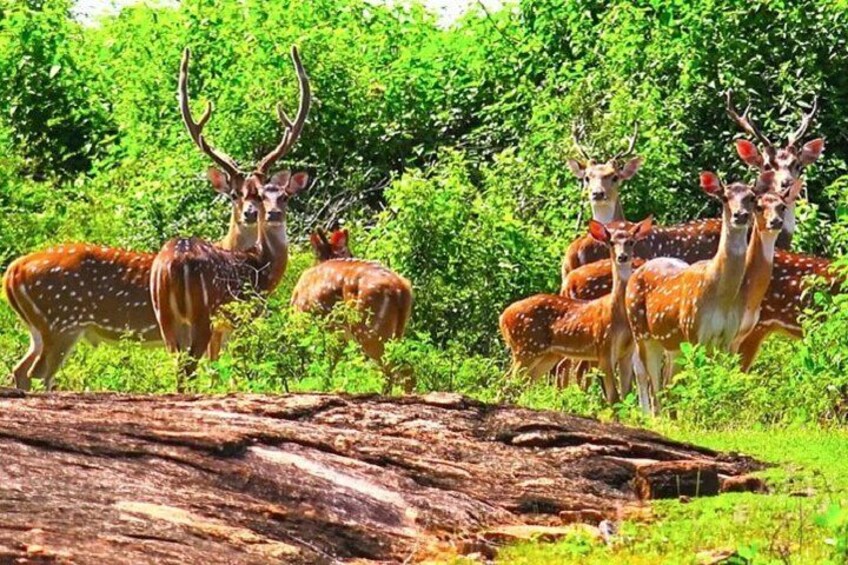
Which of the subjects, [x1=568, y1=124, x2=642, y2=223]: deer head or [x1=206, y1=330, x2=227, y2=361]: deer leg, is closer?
[x1=206, y1=330, x2=227, y2=361]: deer leg

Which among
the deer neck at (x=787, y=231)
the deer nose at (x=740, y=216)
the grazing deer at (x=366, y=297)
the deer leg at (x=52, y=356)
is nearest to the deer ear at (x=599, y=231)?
the deer nose at (x=740, y=216)

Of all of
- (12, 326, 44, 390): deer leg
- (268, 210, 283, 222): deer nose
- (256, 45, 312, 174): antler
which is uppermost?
(256, 45, 312, 174): antler

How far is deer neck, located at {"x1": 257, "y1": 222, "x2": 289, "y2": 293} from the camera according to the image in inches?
621

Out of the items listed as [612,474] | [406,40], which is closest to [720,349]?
[612,474]

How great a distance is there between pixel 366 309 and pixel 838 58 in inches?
316

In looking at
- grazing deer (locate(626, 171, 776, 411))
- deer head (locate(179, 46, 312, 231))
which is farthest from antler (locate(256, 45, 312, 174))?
grazing deer (locate(626, 171, 776, 411))

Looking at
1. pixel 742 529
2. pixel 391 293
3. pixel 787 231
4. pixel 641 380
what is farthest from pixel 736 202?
pixel 742 529

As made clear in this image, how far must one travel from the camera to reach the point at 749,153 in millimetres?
18547

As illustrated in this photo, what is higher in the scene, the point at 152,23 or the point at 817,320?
the point at 152,23

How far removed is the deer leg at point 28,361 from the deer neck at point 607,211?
5134 mm

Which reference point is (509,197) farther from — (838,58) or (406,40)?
(406,40)

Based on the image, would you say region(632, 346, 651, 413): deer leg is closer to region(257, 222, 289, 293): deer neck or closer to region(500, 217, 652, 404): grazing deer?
region(500, 217, 652, 404): grazing deer

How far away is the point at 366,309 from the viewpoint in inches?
599

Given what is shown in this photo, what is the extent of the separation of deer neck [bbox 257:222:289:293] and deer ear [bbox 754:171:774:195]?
11.5ft
